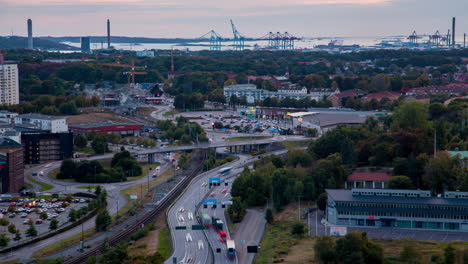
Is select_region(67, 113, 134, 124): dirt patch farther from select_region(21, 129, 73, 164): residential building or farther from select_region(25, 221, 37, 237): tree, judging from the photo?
select_region(25, 221, 37, 237): tree

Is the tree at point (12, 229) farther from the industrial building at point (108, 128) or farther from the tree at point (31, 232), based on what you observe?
the industrial building at point (108, 128)

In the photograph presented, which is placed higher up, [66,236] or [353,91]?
[353,91]

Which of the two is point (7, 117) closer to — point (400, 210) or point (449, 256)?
point (400, 210)

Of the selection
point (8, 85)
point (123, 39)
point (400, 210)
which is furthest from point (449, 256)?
point (123, 39)

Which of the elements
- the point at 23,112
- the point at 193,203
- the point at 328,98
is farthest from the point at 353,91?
the point at 193,203

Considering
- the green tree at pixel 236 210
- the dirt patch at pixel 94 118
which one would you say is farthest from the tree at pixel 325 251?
the dirt patch at pixel 94 118

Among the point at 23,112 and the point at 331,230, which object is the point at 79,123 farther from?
the point at 331,230
